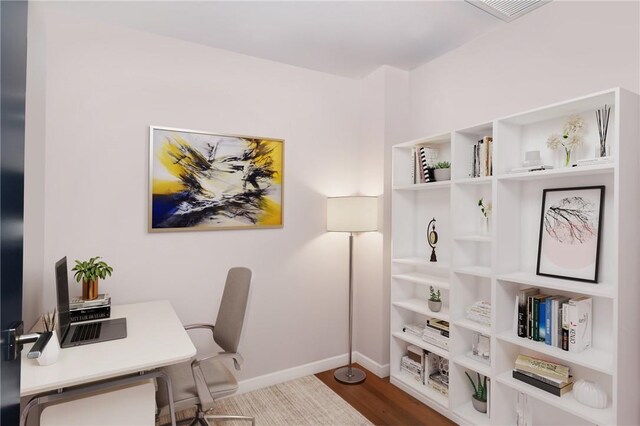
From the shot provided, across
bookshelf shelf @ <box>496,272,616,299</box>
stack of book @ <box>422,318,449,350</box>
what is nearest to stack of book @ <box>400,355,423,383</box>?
stack of book @ <box>422,318,449,350</box>

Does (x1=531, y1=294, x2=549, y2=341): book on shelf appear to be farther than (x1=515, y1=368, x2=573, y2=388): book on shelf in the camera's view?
Yes

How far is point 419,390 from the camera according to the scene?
2693 millimetres

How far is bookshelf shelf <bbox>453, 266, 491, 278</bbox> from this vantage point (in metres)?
2.25

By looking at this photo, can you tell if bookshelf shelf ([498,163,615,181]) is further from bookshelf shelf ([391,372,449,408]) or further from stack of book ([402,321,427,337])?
bookshelf shelf ([391,372,449,408])

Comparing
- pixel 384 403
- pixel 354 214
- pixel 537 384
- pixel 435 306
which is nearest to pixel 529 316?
pixel 537 384

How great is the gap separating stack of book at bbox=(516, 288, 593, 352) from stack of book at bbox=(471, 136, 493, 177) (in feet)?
2.63

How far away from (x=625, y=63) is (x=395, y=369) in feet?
8.39

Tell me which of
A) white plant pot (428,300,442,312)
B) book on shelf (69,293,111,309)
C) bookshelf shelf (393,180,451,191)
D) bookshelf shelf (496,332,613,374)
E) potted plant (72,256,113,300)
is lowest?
bookshelf shelf (496,332,613,374)

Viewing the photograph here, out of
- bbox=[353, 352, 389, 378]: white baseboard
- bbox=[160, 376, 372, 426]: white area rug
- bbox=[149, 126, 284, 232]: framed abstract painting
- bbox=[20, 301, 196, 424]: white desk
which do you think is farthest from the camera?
bbox=[353, 352, 389, 378]: white baseboard

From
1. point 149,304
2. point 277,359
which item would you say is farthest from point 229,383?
point 277,359

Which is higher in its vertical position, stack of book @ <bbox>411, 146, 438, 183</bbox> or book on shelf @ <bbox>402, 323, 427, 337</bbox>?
stack of book @ <bbox>411, 146, 438, 183</bbox>

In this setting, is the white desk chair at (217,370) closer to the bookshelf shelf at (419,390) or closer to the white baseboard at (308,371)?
the white baseboard at (308,371)

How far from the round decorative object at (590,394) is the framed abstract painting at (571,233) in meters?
0.54

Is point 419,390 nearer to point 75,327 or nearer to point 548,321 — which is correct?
point 548,321
